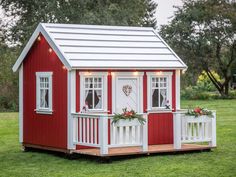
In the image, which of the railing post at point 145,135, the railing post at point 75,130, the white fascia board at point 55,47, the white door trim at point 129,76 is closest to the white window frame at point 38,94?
the white fascia board at point 55,47

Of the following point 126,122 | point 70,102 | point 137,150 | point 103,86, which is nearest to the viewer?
point 126,122

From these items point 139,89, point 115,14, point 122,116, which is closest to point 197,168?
point 122,116

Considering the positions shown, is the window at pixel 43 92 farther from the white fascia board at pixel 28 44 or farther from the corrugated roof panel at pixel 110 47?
the corrugated roof panel at pixel 110 47

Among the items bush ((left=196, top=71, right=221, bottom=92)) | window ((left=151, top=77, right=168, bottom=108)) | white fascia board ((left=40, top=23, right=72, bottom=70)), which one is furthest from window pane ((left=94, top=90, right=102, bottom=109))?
bush ((left=196, top=71, right=221, bottom=92))

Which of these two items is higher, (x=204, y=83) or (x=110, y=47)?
(x=110, y=47)

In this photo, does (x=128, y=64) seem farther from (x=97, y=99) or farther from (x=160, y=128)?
(x=160, y=128)

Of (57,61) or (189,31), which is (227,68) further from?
(57,61)

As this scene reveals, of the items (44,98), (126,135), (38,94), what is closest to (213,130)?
(126,135)

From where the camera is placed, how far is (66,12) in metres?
48.7

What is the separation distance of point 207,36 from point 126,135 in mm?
43057

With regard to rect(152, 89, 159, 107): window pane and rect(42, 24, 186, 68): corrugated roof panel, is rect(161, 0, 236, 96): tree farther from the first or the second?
rect(152, 89, 159, 107): window pane

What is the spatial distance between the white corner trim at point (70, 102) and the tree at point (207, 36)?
133 feet

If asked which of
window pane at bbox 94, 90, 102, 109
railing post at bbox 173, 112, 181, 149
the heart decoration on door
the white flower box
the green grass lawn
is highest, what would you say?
the heart decoration on door

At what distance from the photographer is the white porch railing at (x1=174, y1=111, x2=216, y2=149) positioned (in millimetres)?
19188
